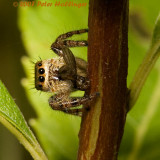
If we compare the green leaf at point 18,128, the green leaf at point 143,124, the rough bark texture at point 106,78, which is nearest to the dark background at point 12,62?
the green leaf at point 143,124

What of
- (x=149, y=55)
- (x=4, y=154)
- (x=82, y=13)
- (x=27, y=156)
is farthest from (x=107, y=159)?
(x=4, y=154)

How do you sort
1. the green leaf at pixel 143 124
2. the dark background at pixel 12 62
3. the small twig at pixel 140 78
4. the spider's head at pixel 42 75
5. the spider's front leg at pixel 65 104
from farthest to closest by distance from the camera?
the dark background at pixel 12 62 → the green leaf at pixel 143 124 → the spider's head at pixel 42 75 → the spider's front leg at pixel 65 104 → the small twig at pixel 140 78

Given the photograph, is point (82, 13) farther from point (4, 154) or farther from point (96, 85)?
point (4, 154)

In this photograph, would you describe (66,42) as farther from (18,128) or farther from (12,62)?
(12,62)

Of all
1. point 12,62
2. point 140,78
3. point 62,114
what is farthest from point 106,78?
point 12,62

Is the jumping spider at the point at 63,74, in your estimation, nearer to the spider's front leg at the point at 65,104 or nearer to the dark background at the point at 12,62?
the spider's front leg at the point at 65,104
